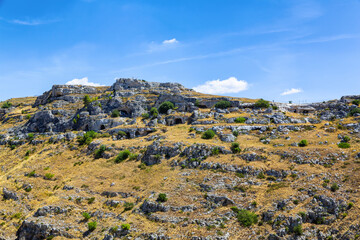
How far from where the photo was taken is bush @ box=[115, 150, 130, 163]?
4650 centimetres

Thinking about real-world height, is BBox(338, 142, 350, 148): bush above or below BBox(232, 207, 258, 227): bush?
above

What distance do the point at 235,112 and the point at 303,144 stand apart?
1034 inches

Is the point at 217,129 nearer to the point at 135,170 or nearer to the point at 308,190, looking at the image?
the point at 135,170

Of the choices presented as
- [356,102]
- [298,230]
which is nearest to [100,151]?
[298,230]

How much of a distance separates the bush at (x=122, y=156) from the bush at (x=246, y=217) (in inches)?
1031

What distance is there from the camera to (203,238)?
2633 cm

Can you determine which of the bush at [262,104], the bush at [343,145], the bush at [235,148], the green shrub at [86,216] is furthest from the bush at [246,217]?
the bush at [262,104]

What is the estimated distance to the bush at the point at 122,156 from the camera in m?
46.5

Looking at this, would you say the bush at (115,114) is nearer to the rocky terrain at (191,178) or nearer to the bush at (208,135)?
the rocky terrain at (191,178)

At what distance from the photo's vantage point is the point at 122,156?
46.9 metres

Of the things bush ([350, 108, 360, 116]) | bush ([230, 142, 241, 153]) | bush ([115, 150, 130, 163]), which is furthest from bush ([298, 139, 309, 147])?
bush ([115, 150, 130, 163])

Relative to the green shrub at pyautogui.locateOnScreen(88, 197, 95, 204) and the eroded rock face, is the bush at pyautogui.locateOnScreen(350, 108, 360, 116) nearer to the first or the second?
the green shrub at pyautogui.locateOnScreen(88, 197, 95, 204)

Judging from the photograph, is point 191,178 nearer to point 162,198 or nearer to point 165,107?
point 162,198

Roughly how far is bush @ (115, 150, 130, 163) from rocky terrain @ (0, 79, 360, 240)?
8.9 inches
